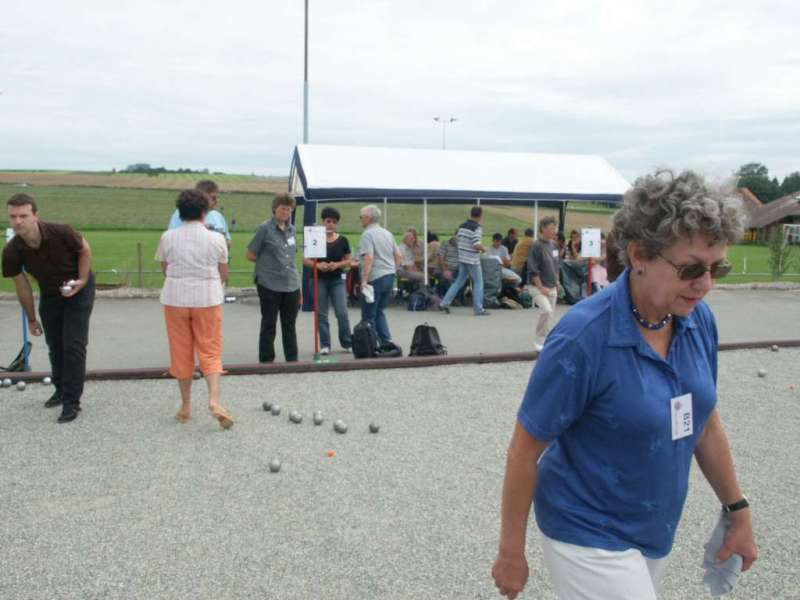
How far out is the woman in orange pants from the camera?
6.27m

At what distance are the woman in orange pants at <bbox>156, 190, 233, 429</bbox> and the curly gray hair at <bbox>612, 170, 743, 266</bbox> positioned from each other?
15.7 ft

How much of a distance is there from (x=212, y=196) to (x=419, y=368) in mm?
3049

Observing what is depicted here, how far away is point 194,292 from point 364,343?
332cm

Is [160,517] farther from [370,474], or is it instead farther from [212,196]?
[212,196]

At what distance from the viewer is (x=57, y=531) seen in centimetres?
431

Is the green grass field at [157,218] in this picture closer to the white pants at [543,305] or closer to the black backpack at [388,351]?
the black backpack at [388,351]

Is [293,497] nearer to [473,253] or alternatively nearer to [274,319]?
[274,319]

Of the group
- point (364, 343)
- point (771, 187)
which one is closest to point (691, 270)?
point (364, 343)

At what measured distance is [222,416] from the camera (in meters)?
6.19

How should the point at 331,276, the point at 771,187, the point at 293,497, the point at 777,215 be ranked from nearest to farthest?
the point at 293,497 → the point at 331,276 → the point at 777,215 → the point at 771,187

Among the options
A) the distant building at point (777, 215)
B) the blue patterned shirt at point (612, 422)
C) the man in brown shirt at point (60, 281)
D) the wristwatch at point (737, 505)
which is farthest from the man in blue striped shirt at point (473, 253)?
the distant building at point (777, 215)

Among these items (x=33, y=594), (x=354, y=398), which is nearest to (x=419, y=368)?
(x=354, y=398)

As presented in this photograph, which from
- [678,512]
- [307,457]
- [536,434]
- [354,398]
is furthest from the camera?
[354,398]

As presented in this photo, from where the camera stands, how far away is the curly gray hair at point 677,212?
1964mm
